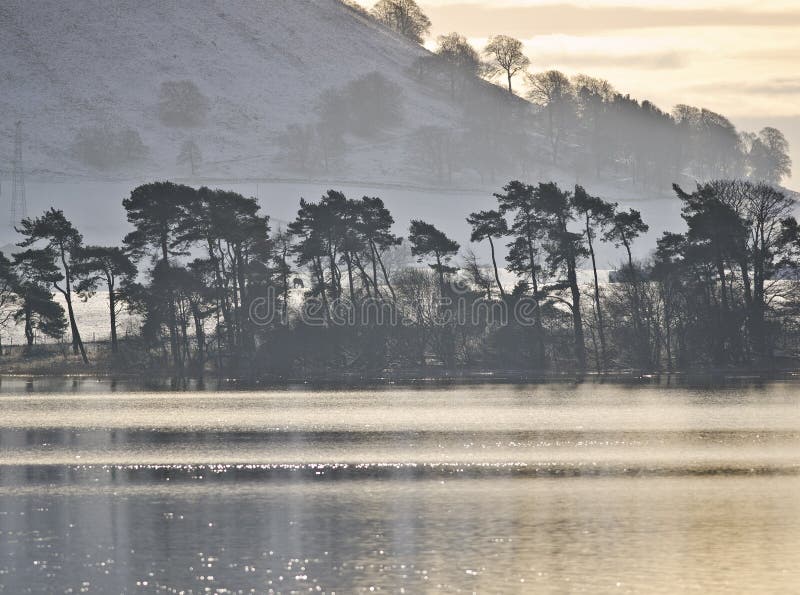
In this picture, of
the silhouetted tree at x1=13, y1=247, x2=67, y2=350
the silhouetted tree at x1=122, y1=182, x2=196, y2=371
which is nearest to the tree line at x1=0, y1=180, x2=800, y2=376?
the silhouetted tree at x1=122, y1=182, x2=196, y2=371

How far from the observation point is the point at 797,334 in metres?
86.8

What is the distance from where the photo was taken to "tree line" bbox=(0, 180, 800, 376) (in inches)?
3455

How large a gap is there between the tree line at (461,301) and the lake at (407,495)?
42.6 ft

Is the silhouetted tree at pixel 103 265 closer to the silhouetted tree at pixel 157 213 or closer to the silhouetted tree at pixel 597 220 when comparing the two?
the silhouetted tree at pixel 157 213

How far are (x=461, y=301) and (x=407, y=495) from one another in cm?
4821

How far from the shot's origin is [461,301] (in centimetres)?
9125

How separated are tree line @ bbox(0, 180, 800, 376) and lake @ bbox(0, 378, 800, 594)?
A: 13.0 metres

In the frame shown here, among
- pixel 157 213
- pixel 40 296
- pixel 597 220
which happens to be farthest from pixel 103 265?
pixel 597 220

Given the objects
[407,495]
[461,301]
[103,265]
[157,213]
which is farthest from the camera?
[103,265]

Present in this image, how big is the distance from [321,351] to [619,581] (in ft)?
199

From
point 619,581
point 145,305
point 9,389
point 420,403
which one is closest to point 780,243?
point 420,403

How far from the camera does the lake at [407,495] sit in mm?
32656

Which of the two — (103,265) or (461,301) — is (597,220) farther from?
(103,265)

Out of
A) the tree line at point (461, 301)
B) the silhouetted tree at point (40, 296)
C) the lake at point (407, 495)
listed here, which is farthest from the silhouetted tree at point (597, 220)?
the silhouetted tree at point (40, 296)
